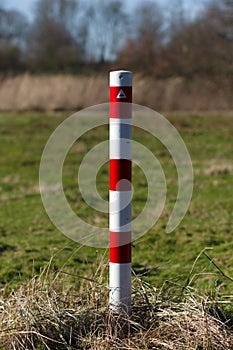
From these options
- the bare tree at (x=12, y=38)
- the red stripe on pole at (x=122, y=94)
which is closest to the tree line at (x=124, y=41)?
the bare tree at (x=12, y=38)

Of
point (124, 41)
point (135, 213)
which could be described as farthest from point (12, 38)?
point (135, 213)

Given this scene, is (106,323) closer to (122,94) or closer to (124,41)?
(122,94)

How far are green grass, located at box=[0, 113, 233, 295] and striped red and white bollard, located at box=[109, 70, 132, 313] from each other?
0.45 metres

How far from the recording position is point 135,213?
8039mm

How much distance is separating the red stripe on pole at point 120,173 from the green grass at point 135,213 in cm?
60

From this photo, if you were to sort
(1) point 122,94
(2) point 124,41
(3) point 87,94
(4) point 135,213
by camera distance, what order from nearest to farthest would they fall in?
(1) point 122,94, (4) point 135,213, (3) point 87,94, (2) point 124,41

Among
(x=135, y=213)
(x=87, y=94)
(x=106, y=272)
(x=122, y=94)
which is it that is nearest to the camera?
(x=122, y=94)

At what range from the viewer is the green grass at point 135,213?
5.32m

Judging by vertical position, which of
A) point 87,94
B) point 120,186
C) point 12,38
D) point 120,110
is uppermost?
point 12,38

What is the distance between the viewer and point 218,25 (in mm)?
28328

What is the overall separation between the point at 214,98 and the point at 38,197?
50.1ft

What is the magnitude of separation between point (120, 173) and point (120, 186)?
7cm

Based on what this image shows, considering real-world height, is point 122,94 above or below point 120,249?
above

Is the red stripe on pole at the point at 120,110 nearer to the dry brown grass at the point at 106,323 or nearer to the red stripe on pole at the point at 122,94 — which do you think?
the red stripe on pole at the point at 122,94
